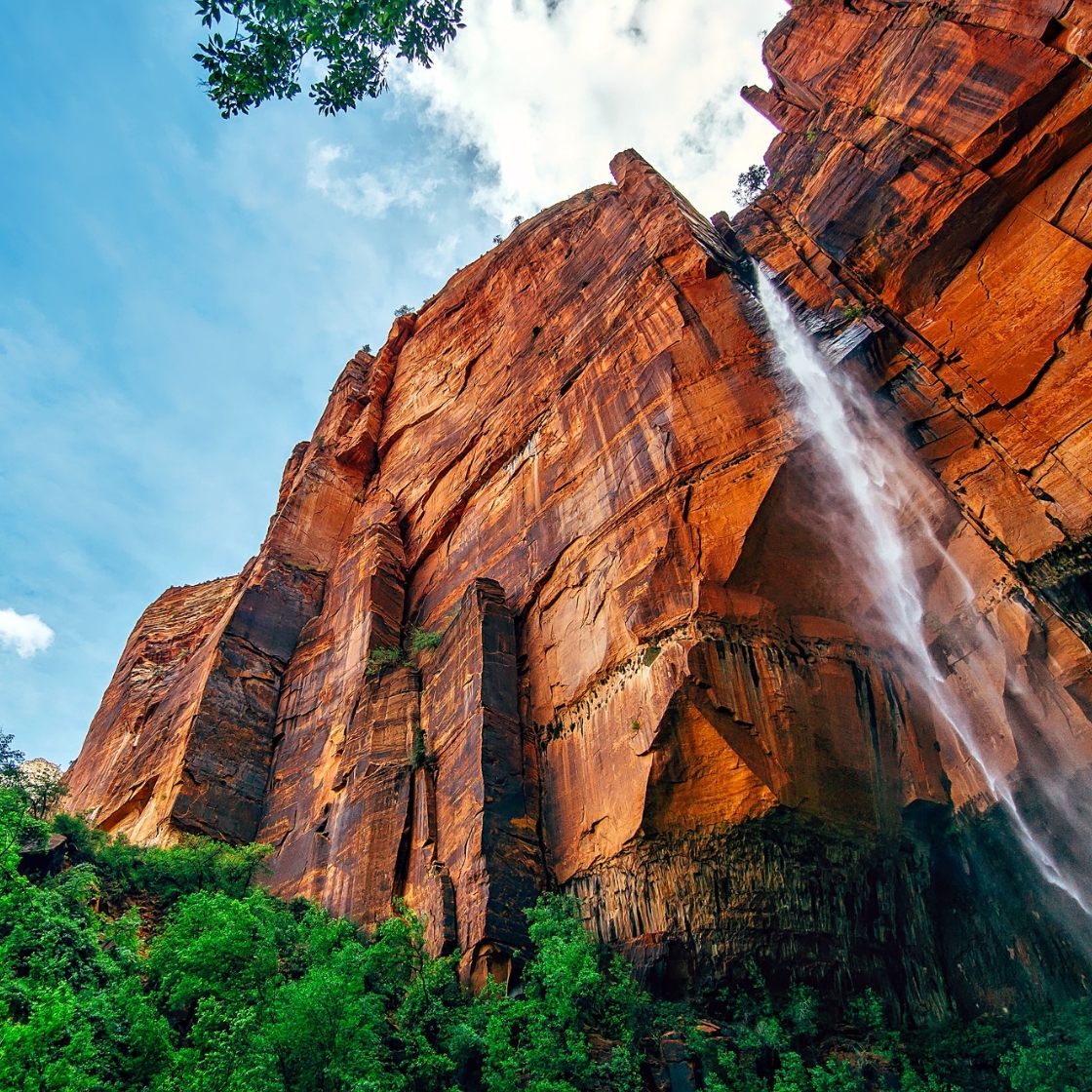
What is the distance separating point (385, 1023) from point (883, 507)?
13.5 m

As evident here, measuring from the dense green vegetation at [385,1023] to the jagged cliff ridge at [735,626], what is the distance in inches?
35.3

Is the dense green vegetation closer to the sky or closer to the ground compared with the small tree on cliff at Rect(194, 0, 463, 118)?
closer to the ground

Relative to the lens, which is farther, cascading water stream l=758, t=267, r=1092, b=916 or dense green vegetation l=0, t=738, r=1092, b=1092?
cascading water stream l=758, t=267, r=1092, b=916

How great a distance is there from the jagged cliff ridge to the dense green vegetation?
90 centimetres

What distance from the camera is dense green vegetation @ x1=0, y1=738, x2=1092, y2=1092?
10.0 meters

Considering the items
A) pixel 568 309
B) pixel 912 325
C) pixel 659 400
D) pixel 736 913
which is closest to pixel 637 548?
pixel 659 400

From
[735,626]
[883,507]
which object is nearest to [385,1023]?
[735,626]

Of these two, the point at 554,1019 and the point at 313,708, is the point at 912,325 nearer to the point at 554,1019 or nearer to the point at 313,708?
the point at 554,1019

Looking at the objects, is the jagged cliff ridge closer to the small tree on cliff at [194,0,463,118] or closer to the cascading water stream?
the cascading water stream

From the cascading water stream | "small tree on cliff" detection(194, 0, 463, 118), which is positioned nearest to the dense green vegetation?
the cascading water stream

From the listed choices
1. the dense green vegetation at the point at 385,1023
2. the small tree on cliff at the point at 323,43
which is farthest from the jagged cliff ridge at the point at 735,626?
the small tree on cliff at the point at 323,43

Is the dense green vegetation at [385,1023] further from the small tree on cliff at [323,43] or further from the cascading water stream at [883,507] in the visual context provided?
the small tree on cliff at [323,43]

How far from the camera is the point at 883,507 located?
1742cm

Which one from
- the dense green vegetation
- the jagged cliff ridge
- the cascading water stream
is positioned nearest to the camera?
the dense green vegetation
